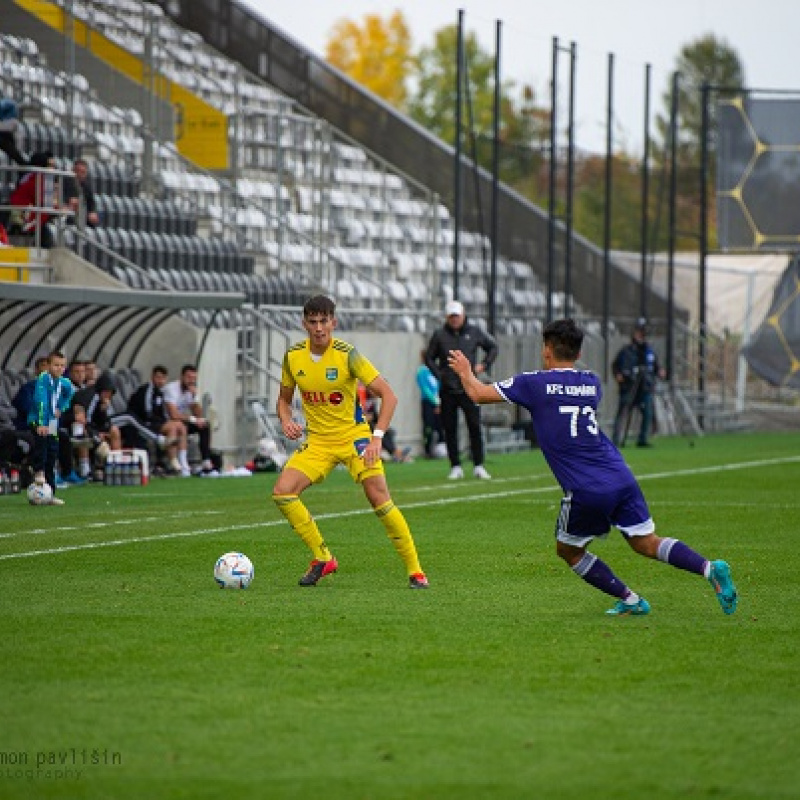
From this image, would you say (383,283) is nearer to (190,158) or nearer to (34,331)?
(190,158)

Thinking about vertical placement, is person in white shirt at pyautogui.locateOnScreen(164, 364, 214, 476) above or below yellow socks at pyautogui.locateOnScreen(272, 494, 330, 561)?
below

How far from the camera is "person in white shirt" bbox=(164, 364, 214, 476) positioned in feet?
82.7

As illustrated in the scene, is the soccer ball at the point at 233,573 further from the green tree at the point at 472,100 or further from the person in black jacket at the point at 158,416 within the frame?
the green tree at the point at 472,100

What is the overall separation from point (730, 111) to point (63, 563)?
30834 millimetres

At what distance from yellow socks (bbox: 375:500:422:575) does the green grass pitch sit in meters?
0.24

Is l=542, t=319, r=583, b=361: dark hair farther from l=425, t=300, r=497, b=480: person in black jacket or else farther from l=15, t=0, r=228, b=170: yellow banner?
l=15, t=0, r=228, b=170: yellow banner

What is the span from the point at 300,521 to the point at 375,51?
79.8 m

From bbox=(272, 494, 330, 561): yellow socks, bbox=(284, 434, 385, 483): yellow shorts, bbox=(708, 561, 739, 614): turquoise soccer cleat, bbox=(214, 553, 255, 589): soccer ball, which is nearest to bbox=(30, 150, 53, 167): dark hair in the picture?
bbox=(284, 434, 385, 483): yellow shorts

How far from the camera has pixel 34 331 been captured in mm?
24766

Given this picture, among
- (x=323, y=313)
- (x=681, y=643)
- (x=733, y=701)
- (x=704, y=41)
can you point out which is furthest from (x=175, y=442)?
(x=704, y=41)

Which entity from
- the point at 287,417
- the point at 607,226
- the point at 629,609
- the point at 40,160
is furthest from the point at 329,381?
the point at 607,226

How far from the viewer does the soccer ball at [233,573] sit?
39.8ft

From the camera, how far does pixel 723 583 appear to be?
10539 millimetres

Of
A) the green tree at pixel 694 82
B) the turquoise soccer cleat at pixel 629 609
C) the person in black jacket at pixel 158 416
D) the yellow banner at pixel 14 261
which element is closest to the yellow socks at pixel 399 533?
the turquoise soccer cleat at pixel 629 609
